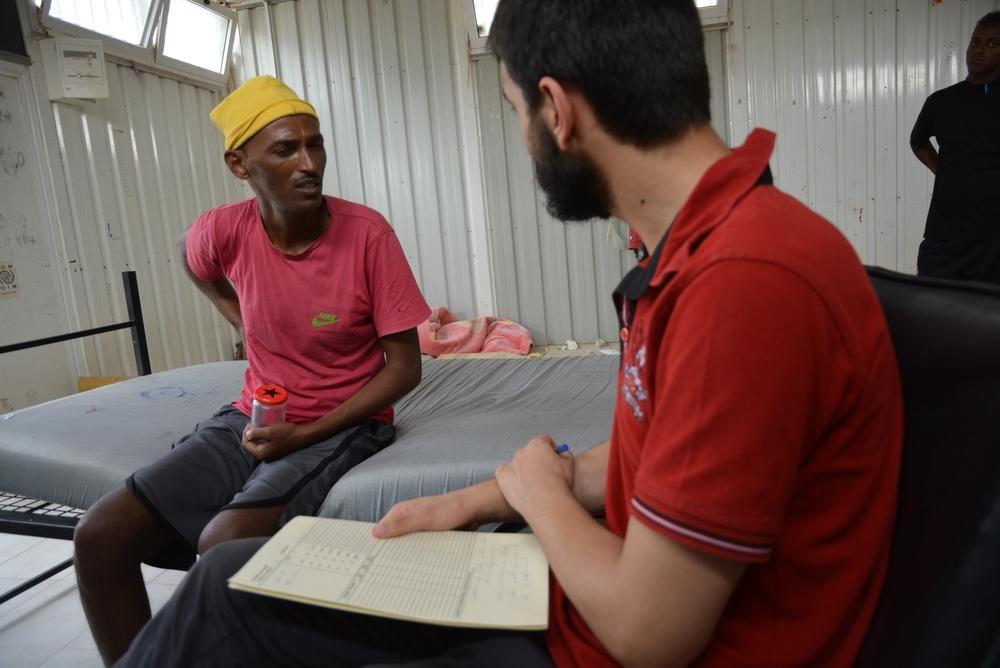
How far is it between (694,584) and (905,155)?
5239 millimetres

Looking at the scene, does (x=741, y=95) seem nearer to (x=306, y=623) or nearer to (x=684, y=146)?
(x=684, y=146)

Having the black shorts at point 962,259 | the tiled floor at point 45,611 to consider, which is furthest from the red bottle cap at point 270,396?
the black shorts at point 962,259

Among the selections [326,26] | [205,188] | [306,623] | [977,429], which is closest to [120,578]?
[306,623]

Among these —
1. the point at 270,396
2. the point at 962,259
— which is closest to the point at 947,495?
the point at 270,396

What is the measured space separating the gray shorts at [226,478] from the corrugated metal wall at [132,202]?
280 cm

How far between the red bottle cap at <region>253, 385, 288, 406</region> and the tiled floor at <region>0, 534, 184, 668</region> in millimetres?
1082

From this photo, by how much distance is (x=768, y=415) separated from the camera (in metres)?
0.67

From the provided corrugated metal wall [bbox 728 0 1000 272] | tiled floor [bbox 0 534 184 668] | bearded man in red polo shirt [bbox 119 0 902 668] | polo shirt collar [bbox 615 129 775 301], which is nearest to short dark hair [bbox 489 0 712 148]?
bearded man in red polo shirt [bbox 119 0 902 668]

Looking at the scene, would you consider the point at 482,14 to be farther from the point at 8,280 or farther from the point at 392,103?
the point at 8,280

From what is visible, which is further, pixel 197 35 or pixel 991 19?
pixel 197 35

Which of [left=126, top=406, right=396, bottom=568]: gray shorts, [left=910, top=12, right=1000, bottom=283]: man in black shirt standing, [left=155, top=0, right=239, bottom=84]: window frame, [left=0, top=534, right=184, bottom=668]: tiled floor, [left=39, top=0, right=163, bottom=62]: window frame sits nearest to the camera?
[left=126, top=406, right=396, bottom=568]: gray shorts

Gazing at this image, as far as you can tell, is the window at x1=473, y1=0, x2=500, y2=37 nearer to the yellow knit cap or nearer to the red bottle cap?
the yellow knit cap

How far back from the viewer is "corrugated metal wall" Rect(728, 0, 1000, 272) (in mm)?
4750

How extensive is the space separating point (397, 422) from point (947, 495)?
202 centimetres
